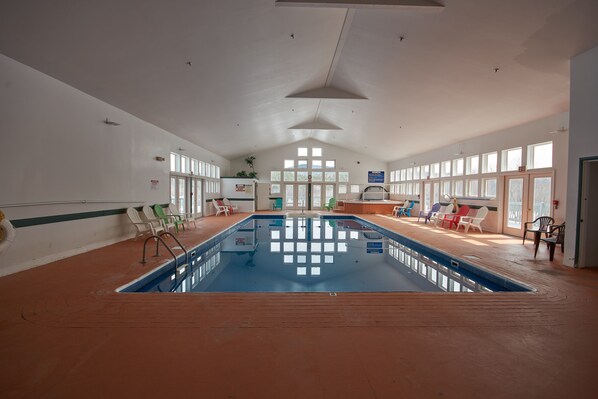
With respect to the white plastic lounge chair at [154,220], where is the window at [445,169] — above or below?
above

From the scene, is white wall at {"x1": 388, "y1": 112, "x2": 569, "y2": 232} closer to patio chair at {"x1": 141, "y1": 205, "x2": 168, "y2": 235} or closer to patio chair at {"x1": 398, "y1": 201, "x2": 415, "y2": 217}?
patio chair at {"x1": 398, "y1": 201, "x2": 415, "y2": 217}

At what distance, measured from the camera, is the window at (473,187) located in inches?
331

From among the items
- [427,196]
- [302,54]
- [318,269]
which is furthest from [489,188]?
[302,54]

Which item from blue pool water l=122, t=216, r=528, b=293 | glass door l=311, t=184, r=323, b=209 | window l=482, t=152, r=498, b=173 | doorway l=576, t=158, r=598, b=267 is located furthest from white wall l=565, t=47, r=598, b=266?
glass door l=311, t=184, r=323, b=209

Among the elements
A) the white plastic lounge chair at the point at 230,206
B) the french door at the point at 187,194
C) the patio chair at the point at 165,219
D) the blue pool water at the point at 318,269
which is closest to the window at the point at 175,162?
the french door at the point at 187,194

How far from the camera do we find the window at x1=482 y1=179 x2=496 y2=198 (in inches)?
305

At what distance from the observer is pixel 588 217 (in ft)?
13.2

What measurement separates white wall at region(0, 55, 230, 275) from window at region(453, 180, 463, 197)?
9.45 meters

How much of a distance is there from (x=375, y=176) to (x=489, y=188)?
758 cm

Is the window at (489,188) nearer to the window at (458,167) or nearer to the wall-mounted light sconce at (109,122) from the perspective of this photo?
the window at (458,167)

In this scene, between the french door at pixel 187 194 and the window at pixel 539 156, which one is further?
the french door at pixel 187 194

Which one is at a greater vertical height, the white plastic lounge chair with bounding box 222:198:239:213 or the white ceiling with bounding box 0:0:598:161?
the white ceiling with bounding box 0:0:598:161

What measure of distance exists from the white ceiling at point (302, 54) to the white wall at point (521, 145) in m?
0.26

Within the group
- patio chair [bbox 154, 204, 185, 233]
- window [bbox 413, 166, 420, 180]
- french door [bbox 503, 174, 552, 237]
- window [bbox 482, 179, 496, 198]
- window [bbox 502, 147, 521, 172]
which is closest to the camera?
french door [bbox 503, 174, 552, 237]
